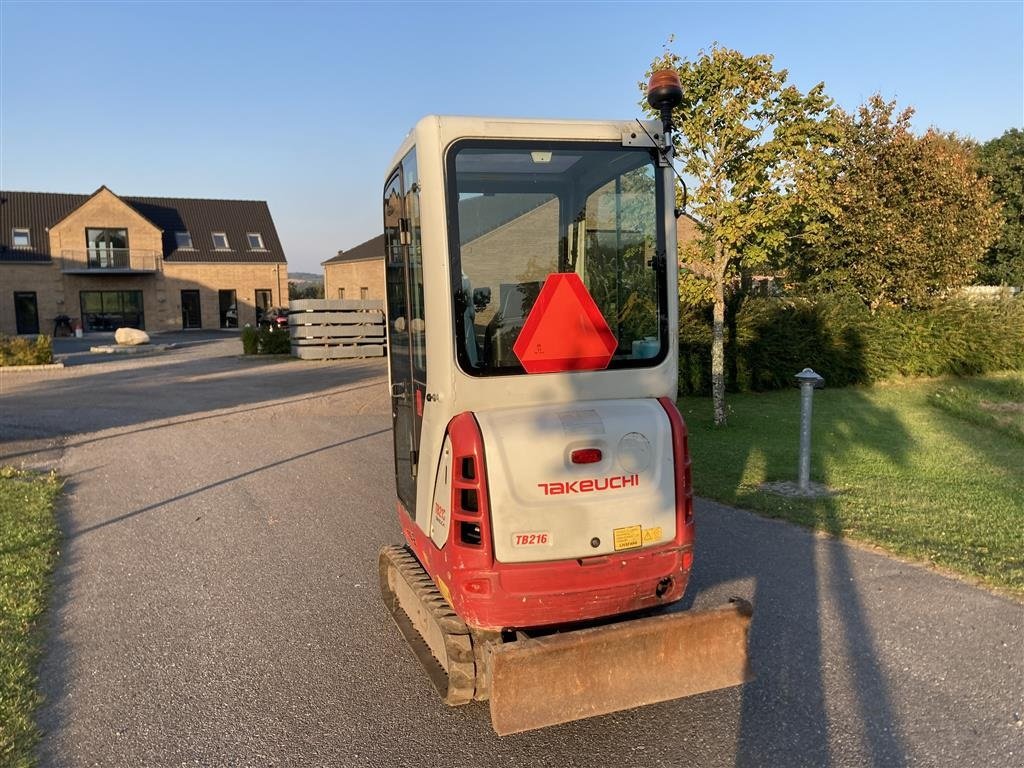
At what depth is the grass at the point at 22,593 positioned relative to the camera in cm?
358

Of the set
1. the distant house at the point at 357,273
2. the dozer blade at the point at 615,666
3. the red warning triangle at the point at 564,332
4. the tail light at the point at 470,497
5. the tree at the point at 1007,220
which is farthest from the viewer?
the distant house at the point at 357,273

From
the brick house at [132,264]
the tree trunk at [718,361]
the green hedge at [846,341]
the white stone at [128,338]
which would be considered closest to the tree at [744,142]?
the tree trunk at [718,361]

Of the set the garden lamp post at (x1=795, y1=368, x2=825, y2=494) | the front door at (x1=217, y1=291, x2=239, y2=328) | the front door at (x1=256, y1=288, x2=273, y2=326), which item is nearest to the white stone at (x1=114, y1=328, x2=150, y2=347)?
the front door at (x1=217, y1=291, x2=239, y2=328)

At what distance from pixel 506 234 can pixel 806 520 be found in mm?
4569

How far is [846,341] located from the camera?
1702cm

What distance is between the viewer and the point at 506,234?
360 centimetres

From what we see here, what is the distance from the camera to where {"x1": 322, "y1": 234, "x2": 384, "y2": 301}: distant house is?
143 ft

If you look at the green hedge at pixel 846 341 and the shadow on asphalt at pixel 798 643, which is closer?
the shadow on asphalt at pixel 798 643

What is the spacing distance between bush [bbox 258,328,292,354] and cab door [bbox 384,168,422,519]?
22.7m

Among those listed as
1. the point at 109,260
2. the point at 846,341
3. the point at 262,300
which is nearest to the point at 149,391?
the point at 846,341

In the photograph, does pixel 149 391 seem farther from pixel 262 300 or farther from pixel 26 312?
pixel 26 312

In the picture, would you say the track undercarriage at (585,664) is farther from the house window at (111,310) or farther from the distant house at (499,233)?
the house window at (111,310)

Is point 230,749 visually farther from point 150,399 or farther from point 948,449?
point 150,399

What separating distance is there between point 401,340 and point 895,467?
708 centimetres
